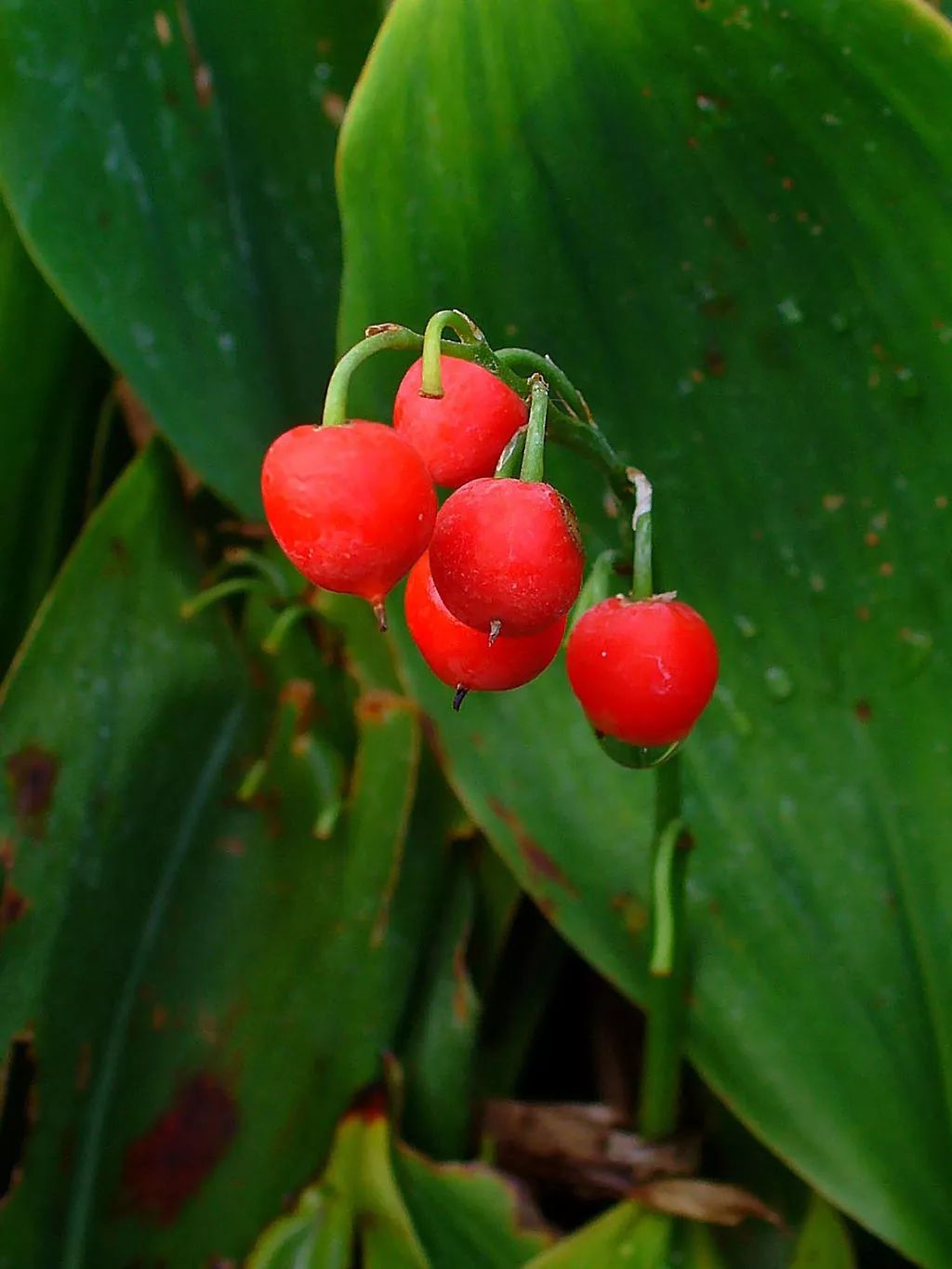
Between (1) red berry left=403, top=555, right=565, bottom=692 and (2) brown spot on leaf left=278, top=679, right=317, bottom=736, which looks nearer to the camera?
(1) red berry left=403, top=555, right=565, bottom=692

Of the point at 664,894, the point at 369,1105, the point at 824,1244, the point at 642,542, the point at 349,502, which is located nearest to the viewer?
the point at 349,502

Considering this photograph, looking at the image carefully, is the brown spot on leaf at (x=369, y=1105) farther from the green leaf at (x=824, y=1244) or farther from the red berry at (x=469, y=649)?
the red berry at (x=469, y=649)

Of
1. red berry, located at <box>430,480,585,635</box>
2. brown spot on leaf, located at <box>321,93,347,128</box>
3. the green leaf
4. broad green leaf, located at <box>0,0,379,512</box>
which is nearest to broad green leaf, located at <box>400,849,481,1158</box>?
the green leaf

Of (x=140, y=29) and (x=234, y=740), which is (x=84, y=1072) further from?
(x=140, y=29)

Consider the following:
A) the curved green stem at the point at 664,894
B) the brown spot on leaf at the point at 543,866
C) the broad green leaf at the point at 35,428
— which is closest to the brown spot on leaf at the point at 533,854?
the brown spot on leaf at the point at 543,866

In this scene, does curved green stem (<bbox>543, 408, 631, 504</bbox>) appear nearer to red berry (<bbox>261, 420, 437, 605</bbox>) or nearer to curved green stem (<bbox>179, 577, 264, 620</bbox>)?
red berry (<bbox>261, 420, 437, 605</bbox>)

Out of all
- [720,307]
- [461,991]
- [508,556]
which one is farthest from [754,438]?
[461,991]

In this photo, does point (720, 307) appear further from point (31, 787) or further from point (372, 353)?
point (31, 787)
